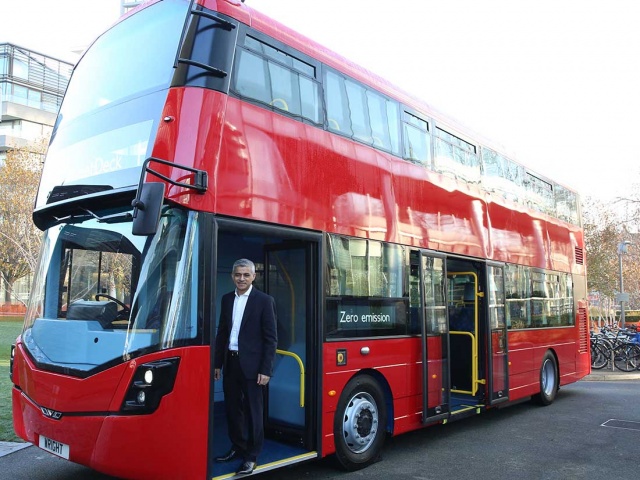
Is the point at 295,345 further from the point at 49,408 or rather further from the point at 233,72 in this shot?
the point at 233,72

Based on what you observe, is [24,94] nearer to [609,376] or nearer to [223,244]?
[609,376]

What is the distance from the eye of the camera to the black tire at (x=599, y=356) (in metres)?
18.0

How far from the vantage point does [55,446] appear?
477 cm

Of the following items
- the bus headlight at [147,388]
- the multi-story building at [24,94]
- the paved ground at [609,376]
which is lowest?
the paved ground at [609,376]

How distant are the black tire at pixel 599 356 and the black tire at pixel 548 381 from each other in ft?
25.4

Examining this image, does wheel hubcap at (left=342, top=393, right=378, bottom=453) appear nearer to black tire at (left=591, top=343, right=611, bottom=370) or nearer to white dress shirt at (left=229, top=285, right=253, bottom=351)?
white dress shirt at (left=229, top=285, right=253, bottom=351)

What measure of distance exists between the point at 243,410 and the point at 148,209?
2.19 m

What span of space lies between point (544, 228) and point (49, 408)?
31.2ft

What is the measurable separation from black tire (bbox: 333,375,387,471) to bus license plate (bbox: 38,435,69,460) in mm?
2521

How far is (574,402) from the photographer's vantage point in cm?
1141

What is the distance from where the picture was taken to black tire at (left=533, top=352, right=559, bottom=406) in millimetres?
10778

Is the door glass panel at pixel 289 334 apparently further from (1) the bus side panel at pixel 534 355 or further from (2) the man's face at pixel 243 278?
(1) the bus side panel at pixel 534 355

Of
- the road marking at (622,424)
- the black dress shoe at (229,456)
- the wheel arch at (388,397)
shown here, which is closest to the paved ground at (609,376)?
the road marking at (622,424)

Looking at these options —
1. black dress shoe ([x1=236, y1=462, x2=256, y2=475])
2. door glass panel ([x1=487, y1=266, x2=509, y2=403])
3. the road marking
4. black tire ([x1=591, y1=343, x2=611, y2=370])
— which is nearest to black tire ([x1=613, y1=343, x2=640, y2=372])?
black tire ([x1=591, y1=343, x2=611, y2=370])
